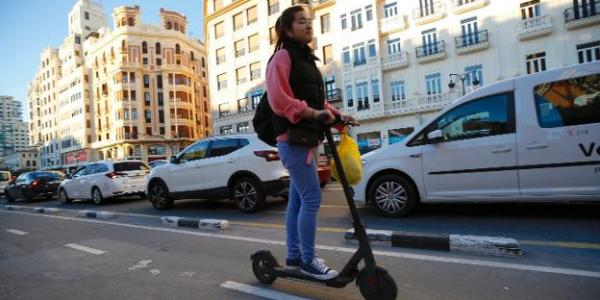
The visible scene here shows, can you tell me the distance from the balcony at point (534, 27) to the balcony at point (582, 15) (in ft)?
3.29

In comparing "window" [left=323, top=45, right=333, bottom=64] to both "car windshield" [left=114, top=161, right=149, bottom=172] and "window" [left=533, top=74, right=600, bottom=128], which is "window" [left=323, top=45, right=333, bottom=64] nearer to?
"car windshield" [left=114, top=161, right=149, bottom=172]

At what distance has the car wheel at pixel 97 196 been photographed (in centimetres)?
1299

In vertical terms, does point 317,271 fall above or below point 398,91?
below

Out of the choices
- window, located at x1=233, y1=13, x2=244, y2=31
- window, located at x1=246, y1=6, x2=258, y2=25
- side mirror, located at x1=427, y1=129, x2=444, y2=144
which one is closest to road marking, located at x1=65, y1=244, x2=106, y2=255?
side mirror, located at x1=427, y1=129, x2=444, y2=144

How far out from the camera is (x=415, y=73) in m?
30.5

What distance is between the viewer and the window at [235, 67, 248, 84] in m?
41.5

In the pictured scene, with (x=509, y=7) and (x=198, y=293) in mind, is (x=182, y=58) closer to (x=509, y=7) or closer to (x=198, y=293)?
(x=509, y=7)

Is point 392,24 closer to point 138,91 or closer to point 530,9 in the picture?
point 530,9

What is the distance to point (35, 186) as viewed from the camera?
55.7ft

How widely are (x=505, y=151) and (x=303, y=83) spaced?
3.74m

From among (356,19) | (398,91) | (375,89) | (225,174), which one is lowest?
(225,174)

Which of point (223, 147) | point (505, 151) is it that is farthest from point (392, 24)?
point (505, 151)

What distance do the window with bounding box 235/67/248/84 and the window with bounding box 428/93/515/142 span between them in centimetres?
3695

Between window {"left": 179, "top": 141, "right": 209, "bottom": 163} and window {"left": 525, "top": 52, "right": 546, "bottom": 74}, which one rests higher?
window {"left": 525, "top": 52, "right": 546, "bottom": 74}
